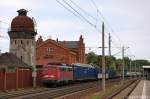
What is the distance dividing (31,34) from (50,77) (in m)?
28.6

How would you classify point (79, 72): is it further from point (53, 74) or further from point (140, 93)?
point (140, 93)

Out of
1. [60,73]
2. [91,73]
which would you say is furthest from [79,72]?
[60,73]

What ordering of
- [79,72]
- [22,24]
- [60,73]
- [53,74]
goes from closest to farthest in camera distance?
[53,74], [60,73], [79,72], [22,24]

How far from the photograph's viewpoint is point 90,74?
83.6 meters

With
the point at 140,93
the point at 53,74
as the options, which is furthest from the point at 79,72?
the point at 140,93

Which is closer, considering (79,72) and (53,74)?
(53,74)

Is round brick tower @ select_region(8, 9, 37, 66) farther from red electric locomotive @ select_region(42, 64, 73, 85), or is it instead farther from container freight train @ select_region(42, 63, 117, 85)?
red electric locomotive @ select_region(42, 64, 73, 85)

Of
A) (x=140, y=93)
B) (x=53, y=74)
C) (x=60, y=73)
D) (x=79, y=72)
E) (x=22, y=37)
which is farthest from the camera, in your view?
(x=22, y=37)

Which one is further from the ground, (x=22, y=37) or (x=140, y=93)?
(x=22, y=37)

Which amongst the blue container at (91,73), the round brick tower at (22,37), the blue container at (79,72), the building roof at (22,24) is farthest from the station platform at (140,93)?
the building roof at (22,24)

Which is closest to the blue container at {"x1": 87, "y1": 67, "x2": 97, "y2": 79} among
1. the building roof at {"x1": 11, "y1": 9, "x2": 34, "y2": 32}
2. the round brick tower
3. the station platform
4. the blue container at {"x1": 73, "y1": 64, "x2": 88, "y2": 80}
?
the blue container at {"x1": 73, "y1": 64, "x2": 88, "y2": 80}

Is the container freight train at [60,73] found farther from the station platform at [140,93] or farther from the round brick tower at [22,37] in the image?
the round brick tower at [22,37]

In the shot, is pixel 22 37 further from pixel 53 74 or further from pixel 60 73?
pixel 53 74

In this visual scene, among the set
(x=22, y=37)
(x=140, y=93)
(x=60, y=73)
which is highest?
(x=22, y=37)
